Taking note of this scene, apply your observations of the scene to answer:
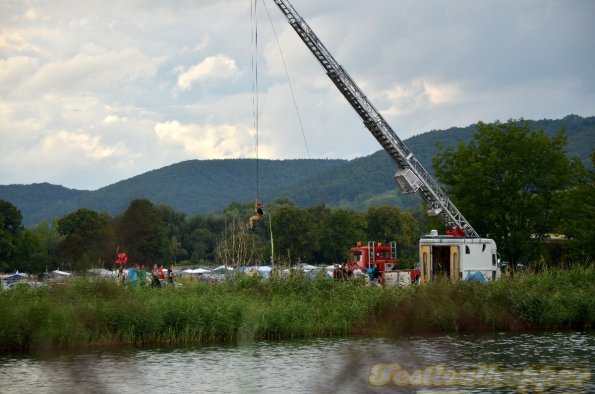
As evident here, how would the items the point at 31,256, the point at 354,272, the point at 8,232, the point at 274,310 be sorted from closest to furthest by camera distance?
the point at 274,310
the point at 354,272
the point at 8,232
the point at 31,256

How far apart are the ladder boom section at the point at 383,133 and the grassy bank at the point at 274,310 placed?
10584mm

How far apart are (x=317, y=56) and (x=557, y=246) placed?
22009 millimetres

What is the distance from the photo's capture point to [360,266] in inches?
1804

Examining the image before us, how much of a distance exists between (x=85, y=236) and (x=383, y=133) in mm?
79733

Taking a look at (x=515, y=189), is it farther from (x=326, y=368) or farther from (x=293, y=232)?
(x=293, y=232)

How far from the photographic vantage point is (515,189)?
183ft

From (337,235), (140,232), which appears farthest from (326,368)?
(337,235)

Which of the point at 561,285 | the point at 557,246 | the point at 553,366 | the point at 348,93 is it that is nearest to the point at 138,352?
the point at 553,366

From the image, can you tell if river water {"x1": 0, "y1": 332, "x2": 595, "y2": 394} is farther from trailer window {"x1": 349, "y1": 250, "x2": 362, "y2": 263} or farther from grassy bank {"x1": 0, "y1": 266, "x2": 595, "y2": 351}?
trailer window {"x1": 349, "y1": 250, "x2": 362, "y2": 263}

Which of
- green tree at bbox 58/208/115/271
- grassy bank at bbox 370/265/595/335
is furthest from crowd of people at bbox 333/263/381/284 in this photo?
green tree at bbox 58/208/115/271

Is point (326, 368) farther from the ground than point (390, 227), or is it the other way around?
point (390, 227)

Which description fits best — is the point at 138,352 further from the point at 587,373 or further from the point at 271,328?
the point at 587,373

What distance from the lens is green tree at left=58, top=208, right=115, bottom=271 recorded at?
114250 millimetres

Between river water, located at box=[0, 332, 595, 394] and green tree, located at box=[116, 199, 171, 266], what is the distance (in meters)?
96.3
